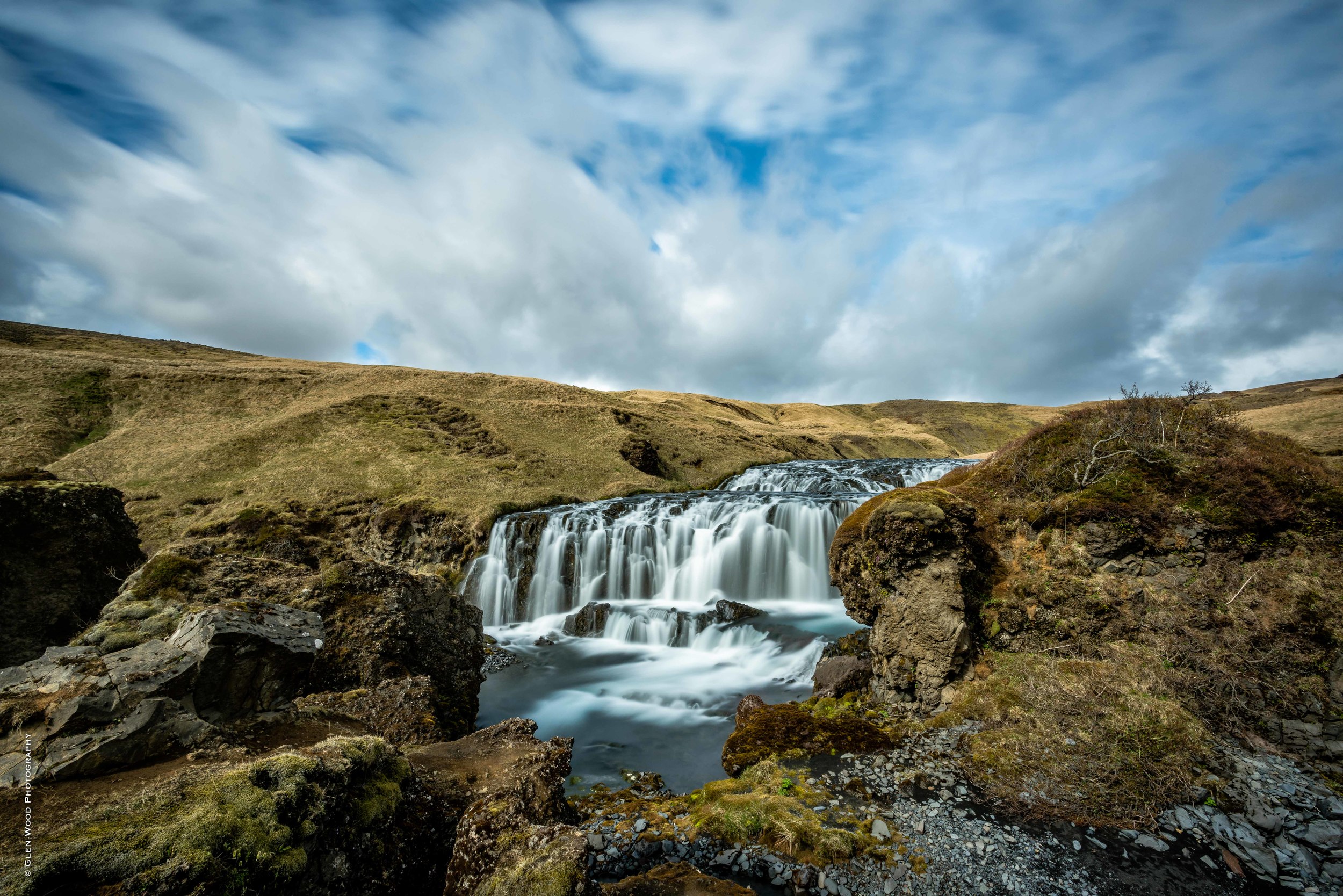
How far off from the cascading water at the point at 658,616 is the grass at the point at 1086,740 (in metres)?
5.59

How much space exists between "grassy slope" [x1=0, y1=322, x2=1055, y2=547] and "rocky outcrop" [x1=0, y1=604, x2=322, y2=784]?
2353 centimetres

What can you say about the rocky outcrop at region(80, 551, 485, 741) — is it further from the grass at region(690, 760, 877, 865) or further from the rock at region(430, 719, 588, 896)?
the grass at region(690, 760, 877, 865)

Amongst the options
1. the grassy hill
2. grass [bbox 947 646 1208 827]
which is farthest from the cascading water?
the grassy hill

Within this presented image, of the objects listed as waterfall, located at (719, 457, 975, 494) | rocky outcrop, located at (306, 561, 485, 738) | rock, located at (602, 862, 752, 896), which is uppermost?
waterfall, located at (719, 457, 975, 494)

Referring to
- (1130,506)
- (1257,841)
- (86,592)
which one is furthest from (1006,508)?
(86,592)

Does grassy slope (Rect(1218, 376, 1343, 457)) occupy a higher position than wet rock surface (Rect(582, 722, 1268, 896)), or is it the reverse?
grassy slope (Rect(1218, 376, 1343, 457))

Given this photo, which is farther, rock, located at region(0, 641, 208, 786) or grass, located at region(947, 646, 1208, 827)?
grass, located at region(947, 646, 1208, 827)

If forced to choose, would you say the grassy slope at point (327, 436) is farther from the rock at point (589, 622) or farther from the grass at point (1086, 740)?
the grass at point (1086, 740)

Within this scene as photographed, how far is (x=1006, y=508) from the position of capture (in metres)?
12.8

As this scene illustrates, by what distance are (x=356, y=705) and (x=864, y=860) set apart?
25.6 feet

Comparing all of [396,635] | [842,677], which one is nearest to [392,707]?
[396,635]

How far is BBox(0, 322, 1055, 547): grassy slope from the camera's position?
3575cm

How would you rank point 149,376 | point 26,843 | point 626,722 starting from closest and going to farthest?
1. point 26,843
2. point 626,722
3. point 149,376

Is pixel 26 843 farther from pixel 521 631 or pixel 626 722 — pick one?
pixel 521 631
